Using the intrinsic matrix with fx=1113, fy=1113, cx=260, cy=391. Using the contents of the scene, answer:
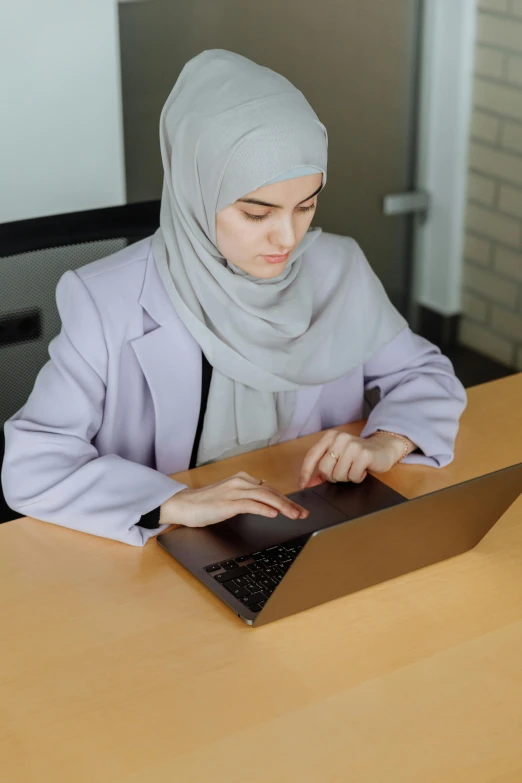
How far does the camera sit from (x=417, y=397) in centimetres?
172

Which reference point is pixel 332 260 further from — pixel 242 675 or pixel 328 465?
pixel 242 675

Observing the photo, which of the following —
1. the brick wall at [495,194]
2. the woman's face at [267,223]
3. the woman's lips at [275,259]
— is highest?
the woman's face at [267,223]

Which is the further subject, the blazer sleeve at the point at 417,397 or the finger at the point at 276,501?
the blazer sleeve at the point at 417,397

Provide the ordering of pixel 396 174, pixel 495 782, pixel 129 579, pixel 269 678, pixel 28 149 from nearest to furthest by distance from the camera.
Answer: pixel 495 782, pixel 269 678, pixel 129 579, pixel 28 149, pixel 396 174

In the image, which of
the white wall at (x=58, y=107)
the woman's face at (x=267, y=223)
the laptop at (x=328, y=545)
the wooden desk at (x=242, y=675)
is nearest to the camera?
the wooden desk at (x=242, y=675)

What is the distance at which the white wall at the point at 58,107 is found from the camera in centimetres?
250

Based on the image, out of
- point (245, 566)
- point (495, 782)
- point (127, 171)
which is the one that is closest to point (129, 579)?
point (245, 566)

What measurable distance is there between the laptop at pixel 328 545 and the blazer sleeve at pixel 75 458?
0.06 meters

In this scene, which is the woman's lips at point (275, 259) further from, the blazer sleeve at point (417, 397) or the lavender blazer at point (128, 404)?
the blazer sleeve at point (417, 397)

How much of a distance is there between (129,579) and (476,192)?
99.0 inches

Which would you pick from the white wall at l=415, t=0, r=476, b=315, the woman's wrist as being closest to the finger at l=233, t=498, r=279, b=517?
the woman's wrist

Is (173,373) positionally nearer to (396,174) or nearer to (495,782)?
(495,782)

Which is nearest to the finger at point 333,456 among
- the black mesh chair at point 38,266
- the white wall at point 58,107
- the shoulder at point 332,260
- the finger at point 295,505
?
the finger at point 295,505

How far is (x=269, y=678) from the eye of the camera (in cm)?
113
